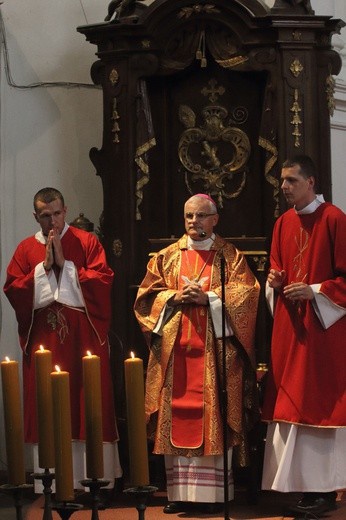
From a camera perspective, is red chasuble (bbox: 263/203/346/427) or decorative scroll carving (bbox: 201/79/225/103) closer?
red chasuble (bbox: 263/203/346/427)

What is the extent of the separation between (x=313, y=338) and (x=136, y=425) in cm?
395

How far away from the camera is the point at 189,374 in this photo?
7.36 meters

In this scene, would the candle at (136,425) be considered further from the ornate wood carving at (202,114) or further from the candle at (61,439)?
the ornate wood carving at (202,114)

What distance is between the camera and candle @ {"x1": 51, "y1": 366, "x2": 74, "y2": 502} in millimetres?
3016

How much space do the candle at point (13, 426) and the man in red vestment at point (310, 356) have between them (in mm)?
3809

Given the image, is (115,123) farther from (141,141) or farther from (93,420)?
(93,420)

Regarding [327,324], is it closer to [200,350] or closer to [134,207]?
[200,350]

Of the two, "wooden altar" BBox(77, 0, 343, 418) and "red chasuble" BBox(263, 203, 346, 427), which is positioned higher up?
"wooden altar" BBox(77, 0, 343, 418)

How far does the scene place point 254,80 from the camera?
8297 mm

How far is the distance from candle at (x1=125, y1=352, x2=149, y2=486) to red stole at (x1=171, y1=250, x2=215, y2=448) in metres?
4.12

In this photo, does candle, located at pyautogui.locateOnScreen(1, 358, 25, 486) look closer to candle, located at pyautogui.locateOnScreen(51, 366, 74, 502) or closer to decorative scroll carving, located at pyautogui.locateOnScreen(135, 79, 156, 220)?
candle, located at pyautogui.locateOnScreen(51, 366, 74, 502)

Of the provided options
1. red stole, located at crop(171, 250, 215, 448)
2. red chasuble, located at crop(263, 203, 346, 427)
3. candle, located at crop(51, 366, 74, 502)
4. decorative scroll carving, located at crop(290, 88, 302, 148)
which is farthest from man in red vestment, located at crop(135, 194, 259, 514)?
candle, located at crop(51, 366, 74, 502)

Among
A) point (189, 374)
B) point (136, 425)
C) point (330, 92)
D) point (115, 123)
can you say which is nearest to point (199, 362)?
point (189, 374)

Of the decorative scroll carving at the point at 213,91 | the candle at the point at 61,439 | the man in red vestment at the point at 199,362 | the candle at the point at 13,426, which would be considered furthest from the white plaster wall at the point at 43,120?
the candle at the point at 61,439
